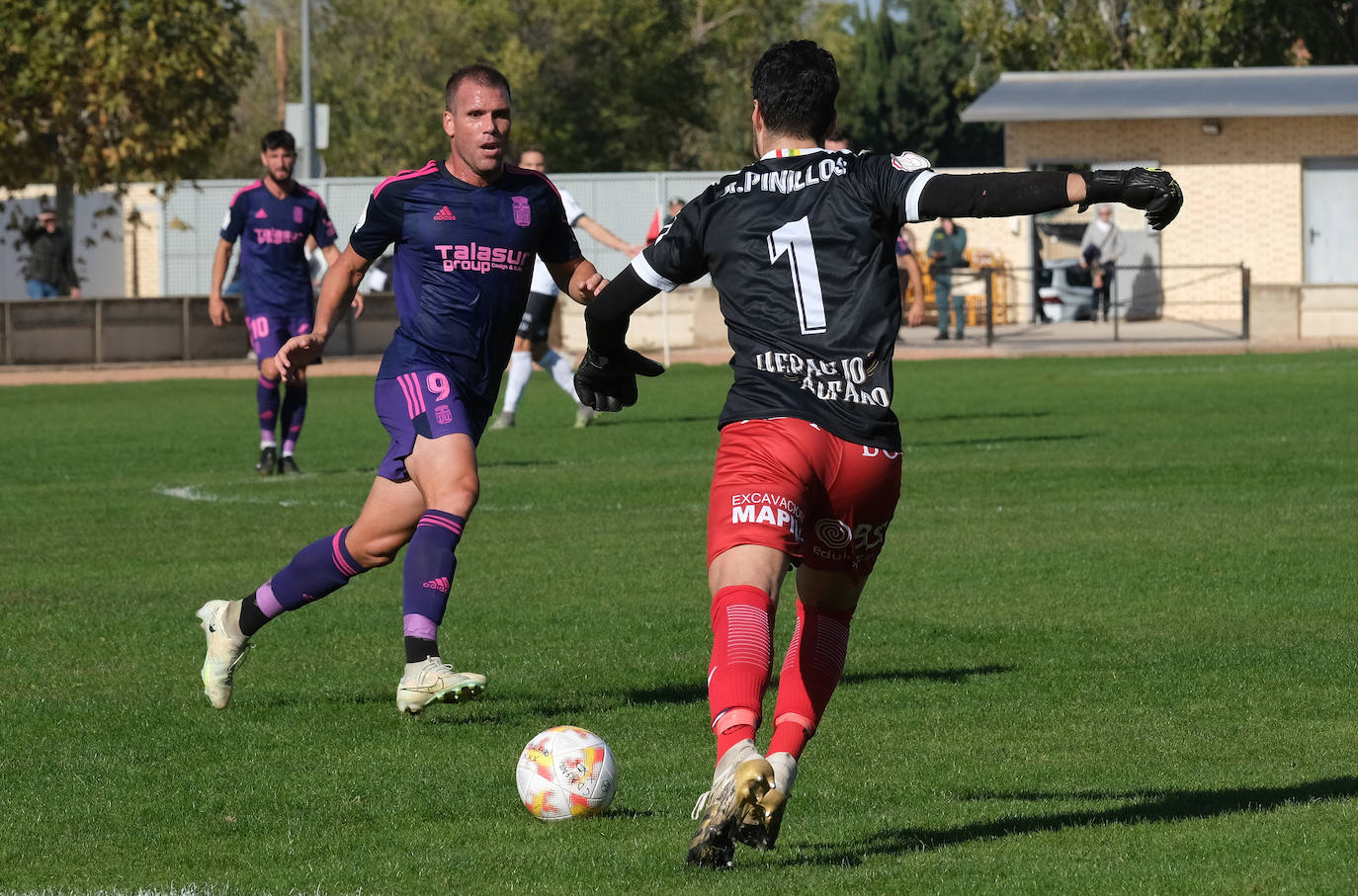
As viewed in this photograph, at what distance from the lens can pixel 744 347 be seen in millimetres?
5066

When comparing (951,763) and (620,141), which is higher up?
(620,141)

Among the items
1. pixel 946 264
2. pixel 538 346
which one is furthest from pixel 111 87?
pixel 538 346

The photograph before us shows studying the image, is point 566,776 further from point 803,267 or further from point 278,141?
point 278,141

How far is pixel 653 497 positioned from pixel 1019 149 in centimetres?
2805

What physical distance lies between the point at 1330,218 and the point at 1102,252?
6581mm

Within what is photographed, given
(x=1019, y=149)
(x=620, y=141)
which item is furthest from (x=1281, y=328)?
(x=620, y=141)

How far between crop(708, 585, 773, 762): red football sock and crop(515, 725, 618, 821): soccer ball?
31.8 inches

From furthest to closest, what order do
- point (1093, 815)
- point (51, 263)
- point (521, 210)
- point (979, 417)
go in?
point (51, 263) < point (979, 417) < point (521, 210) < point (1093, 815)

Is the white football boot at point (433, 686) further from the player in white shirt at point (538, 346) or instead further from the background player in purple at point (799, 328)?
the player in white shirt at point (538, 346)

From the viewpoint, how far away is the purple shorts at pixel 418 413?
6.97 m

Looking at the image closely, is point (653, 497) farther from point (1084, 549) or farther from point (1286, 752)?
point (1286, 752)

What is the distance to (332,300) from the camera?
23.5ft

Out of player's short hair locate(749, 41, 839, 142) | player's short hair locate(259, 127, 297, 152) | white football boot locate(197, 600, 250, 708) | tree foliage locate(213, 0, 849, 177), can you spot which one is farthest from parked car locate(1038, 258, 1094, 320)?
player's short hair locate(749, 41, 839, 142)

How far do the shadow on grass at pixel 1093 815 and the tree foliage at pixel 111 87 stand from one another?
103 ft
